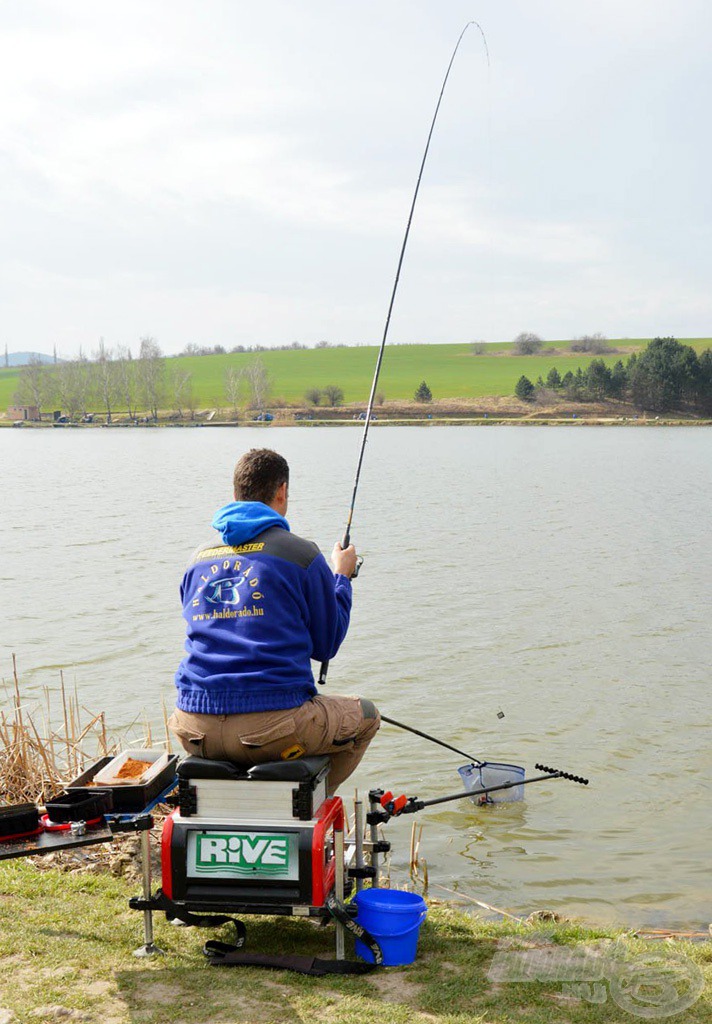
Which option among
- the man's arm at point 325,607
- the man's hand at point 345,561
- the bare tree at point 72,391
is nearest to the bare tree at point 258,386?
the bare tree at point 72,391

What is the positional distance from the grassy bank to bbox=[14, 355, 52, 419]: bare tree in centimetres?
10294

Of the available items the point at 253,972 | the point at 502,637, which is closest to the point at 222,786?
the point at 253,972

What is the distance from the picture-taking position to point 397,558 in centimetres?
1766

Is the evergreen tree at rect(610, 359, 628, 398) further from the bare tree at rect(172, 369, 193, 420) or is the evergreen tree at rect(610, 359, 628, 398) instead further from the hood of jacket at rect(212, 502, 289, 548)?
→ the hood of jacket at rect(212, 502, 289, 548)

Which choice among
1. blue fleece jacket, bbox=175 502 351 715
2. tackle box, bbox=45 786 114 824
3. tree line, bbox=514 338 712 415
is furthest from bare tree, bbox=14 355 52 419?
blue fleece jacket, bbox=175 502 351 715

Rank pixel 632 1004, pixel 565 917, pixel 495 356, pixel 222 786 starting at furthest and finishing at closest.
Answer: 1. pixel 495 356
2. pixel 565 917
3. pixel 222 786
4. pixel 632 1004

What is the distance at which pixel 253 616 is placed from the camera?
3820 mm

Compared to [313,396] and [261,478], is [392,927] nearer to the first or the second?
[261,478]

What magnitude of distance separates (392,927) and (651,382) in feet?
282

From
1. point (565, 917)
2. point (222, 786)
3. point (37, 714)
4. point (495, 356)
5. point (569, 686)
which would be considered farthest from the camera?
point (495, 356)

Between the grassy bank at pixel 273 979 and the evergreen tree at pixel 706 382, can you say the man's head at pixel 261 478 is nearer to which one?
the grassy bank at pixel 273 979

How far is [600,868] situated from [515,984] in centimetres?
256

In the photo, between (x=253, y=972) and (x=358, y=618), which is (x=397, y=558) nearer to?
(x=358, y=618)

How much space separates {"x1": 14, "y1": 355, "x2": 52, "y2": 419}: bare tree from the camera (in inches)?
4045
